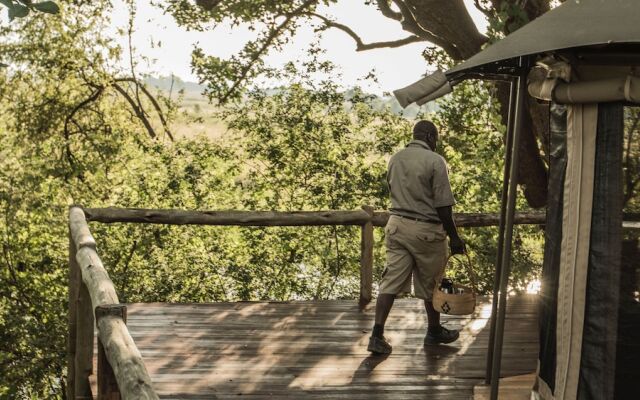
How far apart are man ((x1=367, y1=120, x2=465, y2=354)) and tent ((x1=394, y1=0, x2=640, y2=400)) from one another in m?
1.39

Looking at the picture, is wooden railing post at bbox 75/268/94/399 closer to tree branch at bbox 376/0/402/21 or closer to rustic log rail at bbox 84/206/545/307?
rustic log rail at bbox 84/206/545/307

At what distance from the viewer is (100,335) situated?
3.86 meters

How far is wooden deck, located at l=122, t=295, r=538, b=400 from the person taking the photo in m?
5.73

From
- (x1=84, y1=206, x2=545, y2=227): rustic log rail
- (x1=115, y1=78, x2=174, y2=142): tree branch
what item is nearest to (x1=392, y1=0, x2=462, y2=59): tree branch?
(x1=84, y1=206, x2=545, y2=227): rustic log rail

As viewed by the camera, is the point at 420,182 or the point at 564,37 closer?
the point at 564,37

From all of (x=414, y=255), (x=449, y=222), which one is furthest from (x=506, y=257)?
(x=414, y=255)

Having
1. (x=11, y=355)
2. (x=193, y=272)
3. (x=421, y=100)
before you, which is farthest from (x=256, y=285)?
(x=421, y=100)

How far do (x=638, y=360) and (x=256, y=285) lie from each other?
30.4ft

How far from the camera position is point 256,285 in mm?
13523

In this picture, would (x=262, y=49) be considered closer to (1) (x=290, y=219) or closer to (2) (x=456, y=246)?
(1) (x=290, y=219)

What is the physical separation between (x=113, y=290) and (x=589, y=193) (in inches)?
95.0

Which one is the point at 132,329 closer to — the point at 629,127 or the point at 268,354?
the point at 268,354

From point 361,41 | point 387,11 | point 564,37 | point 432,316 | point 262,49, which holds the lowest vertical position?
point 432,316

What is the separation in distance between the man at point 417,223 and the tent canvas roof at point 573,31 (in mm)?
1277
